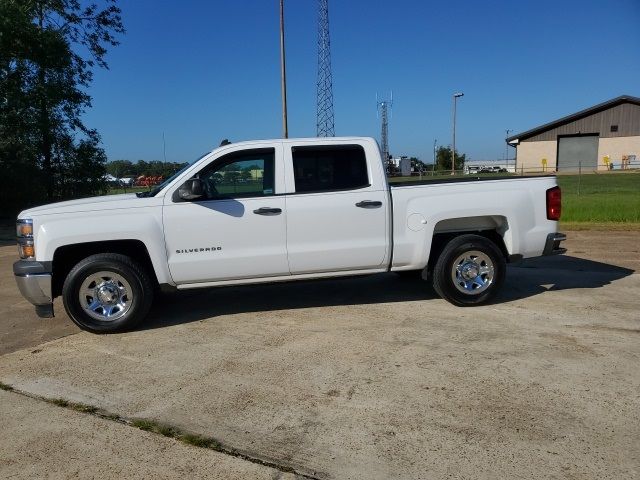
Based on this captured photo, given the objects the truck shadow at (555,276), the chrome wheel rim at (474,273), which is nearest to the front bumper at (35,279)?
the chrome wheel rim at (474,273)

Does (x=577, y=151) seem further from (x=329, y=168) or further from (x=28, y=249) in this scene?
(x=28, y=249)

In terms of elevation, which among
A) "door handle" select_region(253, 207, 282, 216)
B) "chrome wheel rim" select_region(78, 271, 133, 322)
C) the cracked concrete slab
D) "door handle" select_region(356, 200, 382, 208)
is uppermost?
"door handle" select_region(356, 200, 382, 208)

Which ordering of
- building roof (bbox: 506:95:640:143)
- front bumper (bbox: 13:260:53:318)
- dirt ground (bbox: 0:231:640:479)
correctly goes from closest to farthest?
dirt ground (bbox: 0:231:640:479) < front bumper (bbox: 13:260:53:318) < building roof (bbox: 506:95:640:143)

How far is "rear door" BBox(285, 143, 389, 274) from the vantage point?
5.63 m

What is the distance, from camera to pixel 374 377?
4.13 metres

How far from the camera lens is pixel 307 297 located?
6770mm

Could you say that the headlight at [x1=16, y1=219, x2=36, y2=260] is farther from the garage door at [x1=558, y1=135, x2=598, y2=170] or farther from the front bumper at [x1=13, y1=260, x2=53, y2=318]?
the garage door at [x1=558, y1=135, x2=598, y2=170]

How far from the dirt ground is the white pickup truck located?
49cm

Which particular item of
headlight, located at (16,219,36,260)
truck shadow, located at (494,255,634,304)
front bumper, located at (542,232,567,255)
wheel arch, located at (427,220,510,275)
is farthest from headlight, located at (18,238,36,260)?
front bumper, located at (542,232,567,255)

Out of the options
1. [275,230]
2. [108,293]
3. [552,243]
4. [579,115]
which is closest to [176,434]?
[108,293]

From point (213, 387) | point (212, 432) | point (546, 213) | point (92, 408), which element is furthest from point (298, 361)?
point (546, 213)

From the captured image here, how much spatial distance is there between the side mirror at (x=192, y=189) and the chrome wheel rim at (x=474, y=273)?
2.97 m

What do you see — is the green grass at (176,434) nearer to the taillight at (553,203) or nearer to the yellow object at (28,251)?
the yellow object at (28,251)

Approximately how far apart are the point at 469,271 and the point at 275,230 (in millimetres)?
2286
